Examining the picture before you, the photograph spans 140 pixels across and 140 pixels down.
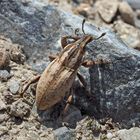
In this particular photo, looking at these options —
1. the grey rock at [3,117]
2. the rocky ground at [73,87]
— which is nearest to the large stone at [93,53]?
the rocky ground at [73,87]

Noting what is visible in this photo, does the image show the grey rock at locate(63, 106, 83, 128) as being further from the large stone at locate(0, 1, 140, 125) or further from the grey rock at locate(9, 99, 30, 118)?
the grey rock at locate(9, 99, 30, 118)

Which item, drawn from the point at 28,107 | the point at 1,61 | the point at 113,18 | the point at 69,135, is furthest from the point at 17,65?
the point at 113,18

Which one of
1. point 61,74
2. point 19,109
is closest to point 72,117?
point 61,74

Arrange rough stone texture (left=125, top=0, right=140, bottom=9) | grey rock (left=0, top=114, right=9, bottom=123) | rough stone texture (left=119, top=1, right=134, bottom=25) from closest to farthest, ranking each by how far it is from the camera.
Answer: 1. grey rock (left=0, top=114, right=9, bottom=123)
2. rough stone texture (left=119, top=1, right=134, bottom=25)
3. rough stone texture (left=125, top=0, right=140, bottom=9)

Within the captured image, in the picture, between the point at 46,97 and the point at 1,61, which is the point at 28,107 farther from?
the point at 1,61

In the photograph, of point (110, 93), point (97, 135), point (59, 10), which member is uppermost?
point (59, 10)

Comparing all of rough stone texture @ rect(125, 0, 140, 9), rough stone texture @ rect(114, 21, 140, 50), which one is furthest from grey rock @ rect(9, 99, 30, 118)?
rough stone texture @ rect(125, 0, 140, 9)
